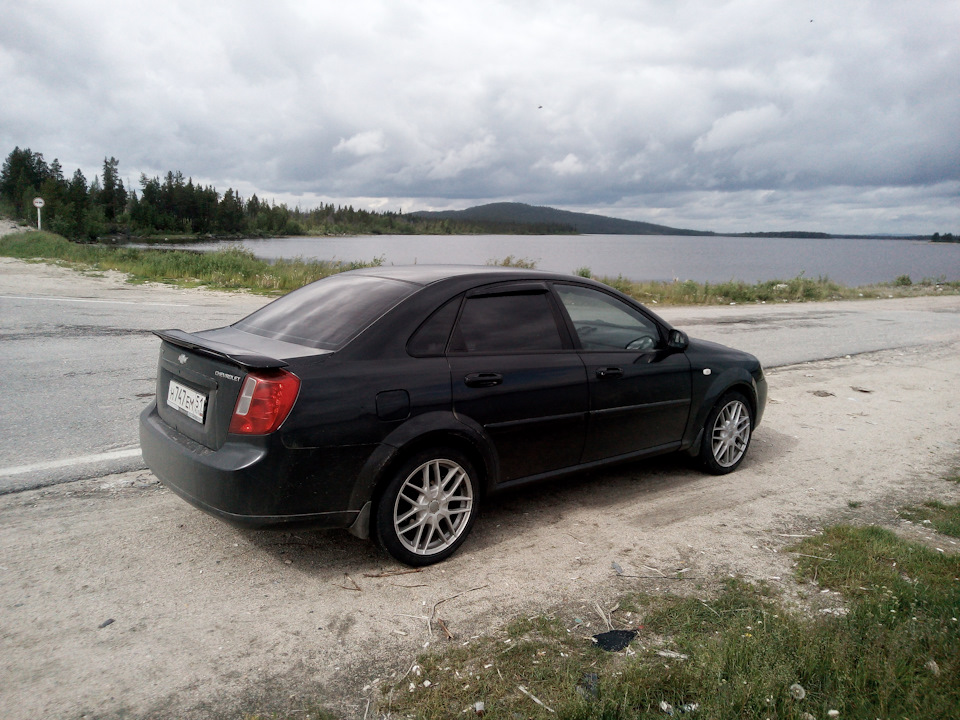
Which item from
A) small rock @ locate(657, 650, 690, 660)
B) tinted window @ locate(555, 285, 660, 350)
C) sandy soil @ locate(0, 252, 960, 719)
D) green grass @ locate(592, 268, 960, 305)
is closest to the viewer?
sandy soil @ locate(0, 252, 960, 719)

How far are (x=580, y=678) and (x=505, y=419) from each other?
1569 mm

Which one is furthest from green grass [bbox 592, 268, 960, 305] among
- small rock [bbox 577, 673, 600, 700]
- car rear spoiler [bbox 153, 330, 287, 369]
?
small rock [bbox 577, 673, 600, 700]

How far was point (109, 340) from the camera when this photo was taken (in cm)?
965

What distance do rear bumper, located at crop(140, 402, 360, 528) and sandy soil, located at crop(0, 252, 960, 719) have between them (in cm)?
40

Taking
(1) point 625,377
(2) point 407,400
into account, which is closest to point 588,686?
(2) point 407,400

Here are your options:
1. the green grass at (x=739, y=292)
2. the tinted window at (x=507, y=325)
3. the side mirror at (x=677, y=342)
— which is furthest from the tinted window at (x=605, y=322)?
the green grass at (x=739, y=292)

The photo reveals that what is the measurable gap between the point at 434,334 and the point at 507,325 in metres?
0.56

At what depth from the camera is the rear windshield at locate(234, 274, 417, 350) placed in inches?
149

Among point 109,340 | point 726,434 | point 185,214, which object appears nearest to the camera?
point 726,434

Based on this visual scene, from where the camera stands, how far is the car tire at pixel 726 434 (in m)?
5.38

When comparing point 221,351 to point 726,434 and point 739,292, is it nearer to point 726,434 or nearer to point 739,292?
point 726,434

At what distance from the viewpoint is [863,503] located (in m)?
5.01

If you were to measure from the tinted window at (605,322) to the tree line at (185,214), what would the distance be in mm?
90287

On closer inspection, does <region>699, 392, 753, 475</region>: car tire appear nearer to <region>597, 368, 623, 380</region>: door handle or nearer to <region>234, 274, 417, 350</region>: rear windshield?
<region>597, 368, 623, 380</region>: door handle
